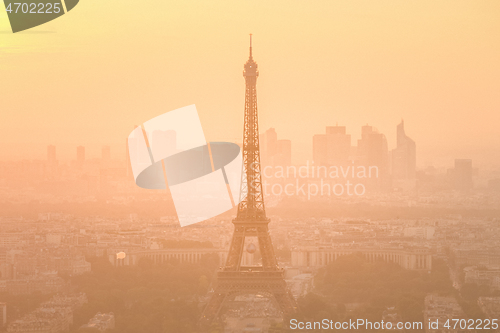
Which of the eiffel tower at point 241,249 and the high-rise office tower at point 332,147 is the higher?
the high-rise office tower at point 332,147

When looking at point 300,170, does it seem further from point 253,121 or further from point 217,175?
point 253,121

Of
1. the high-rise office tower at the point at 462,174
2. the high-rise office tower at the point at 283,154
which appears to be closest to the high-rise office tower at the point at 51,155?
the high-rise office tower at the point at 283,154

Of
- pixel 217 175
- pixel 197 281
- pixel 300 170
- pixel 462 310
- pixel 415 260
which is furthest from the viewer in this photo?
pixel 300 170

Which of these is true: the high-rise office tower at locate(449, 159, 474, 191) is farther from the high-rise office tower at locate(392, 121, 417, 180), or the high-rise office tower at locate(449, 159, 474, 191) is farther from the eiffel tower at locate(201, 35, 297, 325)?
the eiffel tower at locate(201, 35, 297, 325)

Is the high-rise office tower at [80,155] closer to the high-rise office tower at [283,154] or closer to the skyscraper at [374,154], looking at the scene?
the high-rise office tower at [283,154]

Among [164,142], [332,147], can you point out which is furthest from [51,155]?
[332,147]

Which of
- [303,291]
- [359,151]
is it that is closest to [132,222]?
[359,151]

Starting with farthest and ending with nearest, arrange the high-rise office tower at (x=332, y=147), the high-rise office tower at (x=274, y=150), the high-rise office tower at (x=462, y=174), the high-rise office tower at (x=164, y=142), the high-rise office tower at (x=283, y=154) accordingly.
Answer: the high-rise office tower at (x=462, y=174) → the high-rise office tower at (x=332, y=147) → the high-rise office tower at (x=283, y=154) → the high-rise office tower at (x=274, y=150) → the high-rise office tower at (x=164, y=142)
